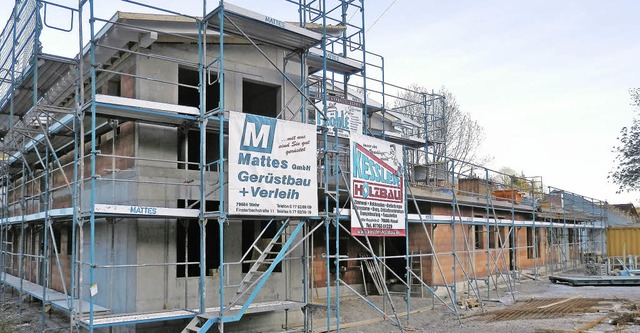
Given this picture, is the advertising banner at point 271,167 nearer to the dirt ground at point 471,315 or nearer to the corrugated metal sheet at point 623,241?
the dirt ground at point 471,315

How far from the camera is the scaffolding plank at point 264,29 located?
36.5 feet

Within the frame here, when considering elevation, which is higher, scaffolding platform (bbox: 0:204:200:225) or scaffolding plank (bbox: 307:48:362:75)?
scaffolding plank (bbox: 307:48:362:75)

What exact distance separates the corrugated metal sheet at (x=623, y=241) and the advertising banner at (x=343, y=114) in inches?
727

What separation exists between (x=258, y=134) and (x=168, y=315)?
3.76m

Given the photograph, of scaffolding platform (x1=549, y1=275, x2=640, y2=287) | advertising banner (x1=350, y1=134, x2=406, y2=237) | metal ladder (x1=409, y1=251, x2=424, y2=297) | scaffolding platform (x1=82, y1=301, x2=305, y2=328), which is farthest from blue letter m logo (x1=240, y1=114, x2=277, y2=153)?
scaffolding platform (x1=549, y1=275, x2=640, y2=287)

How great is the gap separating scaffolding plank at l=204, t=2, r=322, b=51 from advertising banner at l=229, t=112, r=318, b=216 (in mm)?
1891

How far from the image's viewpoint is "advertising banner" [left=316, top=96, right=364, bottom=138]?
16.2 metres

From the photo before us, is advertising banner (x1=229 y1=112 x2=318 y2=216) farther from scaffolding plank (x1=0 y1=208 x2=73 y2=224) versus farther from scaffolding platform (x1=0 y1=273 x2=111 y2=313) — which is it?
scaffolding platform (x1=0 y1=273 x2=111 y2=313)

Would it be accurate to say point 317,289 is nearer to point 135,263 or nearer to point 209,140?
point 209,140

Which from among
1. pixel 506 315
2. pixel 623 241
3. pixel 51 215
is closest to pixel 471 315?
pixel 506 315

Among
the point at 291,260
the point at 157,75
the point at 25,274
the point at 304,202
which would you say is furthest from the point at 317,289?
the point at 25,274

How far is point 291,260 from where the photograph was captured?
44.2 feet

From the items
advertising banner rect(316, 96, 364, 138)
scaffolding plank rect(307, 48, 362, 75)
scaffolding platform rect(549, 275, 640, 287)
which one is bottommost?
scaffolding platform rect(549, 275, 640, 287)

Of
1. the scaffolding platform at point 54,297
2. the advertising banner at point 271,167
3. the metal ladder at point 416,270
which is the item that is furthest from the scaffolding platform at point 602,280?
the scaffolding platform at point 54,297
